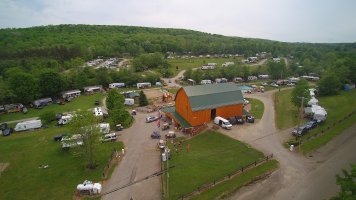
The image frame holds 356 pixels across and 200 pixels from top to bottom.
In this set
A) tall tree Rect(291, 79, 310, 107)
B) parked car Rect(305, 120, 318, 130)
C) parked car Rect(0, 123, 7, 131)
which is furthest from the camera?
tall tree Rect(291, 79, 310, 107)

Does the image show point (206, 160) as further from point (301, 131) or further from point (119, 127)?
point (119, 127)

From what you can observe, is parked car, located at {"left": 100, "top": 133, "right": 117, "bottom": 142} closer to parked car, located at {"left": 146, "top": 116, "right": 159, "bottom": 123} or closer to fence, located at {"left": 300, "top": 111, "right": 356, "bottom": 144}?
parked car, located at {"left": 146, "top": 116, "right": 159, "bottom": 123}

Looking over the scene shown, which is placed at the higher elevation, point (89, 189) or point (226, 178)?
point (226, 178)

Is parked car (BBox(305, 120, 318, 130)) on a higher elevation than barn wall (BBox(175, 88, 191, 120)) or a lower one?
lower

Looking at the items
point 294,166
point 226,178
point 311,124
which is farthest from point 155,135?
point 311,124

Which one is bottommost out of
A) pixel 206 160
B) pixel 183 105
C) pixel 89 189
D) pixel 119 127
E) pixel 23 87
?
pixel 119 127

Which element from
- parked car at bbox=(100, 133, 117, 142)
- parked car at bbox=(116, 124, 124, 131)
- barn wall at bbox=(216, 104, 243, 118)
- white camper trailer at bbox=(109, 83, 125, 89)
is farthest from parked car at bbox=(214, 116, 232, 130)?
white camper trailer at bbox=(109, 83, 125, 89)

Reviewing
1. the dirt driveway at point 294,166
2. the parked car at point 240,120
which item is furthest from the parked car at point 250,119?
the dirt driveway at point 294,166

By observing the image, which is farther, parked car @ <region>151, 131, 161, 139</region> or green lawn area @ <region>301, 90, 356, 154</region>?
parked car @ <region>151, 131, 161, 139</region>
